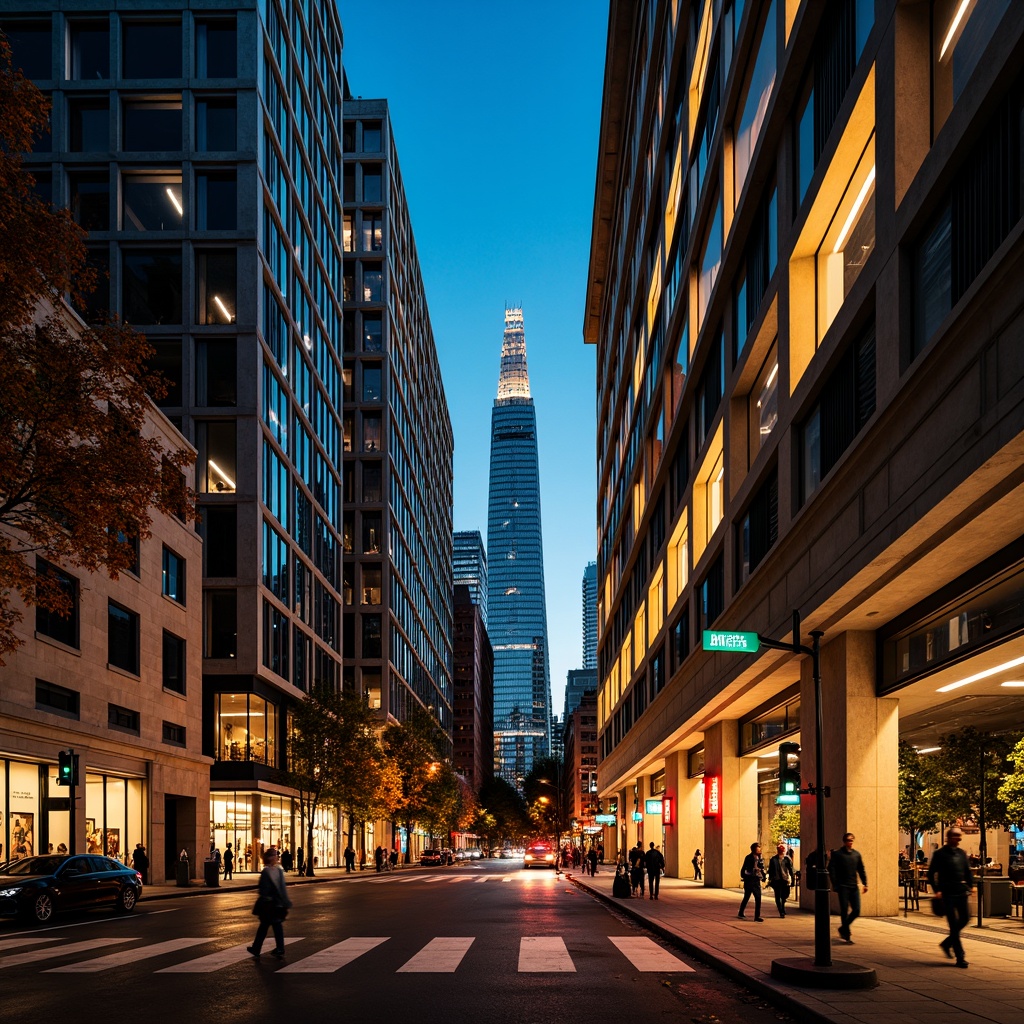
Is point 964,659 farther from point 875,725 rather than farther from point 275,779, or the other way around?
point 275,779

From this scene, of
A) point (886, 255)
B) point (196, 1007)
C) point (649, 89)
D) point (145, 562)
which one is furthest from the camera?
point (649, 89)

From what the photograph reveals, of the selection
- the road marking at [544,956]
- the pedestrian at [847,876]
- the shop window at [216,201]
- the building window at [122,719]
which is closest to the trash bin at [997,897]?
the pedestrian at [847,876]

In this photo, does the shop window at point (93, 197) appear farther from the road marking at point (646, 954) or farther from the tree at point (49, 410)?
the road marking at point (646, 954)

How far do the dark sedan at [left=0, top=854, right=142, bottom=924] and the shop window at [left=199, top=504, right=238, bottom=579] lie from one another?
2991 centimetres

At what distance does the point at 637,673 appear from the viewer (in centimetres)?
5231

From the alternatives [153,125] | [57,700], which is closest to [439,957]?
[57,700]

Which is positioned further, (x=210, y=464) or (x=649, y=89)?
(x=210, y=464)

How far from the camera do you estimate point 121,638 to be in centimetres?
3984

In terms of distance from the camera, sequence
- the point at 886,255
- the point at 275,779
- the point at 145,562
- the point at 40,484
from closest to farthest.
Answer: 1. the point at 886,255
2. the point at 40,484
3. the point at 145,562
4. the point at 275,779

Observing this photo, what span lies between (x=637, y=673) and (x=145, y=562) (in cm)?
2310

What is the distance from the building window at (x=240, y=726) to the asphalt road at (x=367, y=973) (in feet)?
105

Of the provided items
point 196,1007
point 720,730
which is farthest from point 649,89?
point 196,1007

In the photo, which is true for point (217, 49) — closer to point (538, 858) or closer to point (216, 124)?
point (216, 124)

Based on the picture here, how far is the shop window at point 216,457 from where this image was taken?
182 feet
